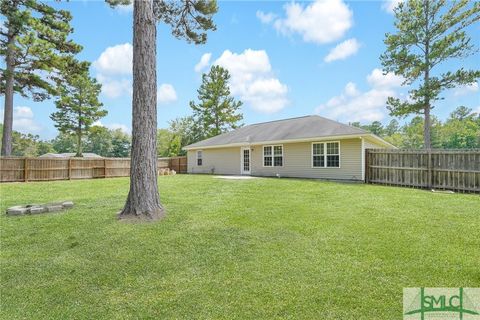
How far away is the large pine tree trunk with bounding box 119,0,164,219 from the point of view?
18.9 ft

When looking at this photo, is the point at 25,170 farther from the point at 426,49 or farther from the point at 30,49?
the point at 426,49

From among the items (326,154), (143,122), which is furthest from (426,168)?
(143,122)

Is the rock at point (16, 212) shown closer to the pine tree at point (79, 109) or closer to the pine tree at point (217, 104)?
the pine tree at point (217, 104)

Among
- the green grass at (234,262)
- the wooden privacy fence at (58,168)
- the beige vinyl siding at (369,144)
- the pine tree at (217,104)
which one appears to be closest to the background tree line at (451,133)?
the pine tree at (217,104)

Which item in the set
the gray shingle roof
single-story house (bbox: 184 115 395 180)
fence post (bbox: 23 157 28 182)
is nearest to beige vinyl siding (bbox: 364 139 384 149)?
single-story house (bbox: 184 115 395 180)

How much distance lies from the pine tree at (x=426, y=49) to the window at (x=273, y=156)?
840 centimetres

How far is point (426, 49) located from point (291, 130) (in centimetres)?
967

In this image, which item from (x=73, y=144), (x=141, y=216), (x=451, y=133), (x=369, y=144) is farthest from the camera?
(x=73, y=144)

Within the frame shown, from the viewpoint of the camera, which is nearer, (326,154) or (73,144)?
(326,154)

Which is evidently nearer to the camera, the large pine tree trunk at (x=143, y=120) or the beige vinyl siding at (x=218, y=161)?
the large pine tree trunk at (x=143, y=120)

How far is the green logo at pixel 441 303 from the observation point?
95.7 inches

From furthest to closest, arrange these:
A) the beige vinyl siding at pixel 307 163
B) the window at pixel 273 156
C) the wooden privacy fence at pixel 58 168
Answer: the window at pixel 273 156 < the wooden privacy fence at pixel 58 168 < the beige vinyl siding at pixel 307 163

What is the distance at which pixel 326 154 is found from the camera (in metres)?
13.9

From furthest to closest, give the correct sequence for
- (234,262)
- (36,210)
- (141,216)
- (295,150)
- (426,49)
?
1. (426,49)
2. (295,150)
3. (36,210)
4. (141,216)
5. (234,262)
